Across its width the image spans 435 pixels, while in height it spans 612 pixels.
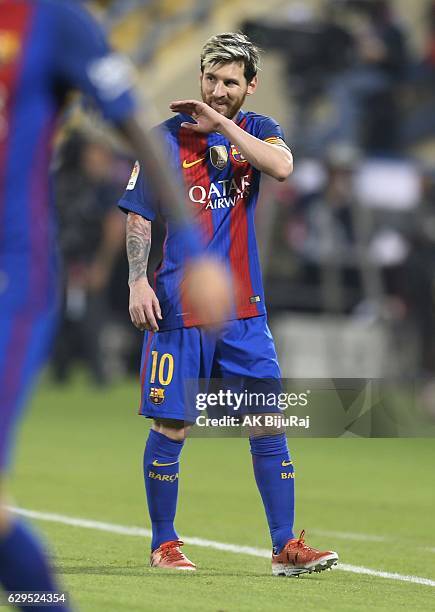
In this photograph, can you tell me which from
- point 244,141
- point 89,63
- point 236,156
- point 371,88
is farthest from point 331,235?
point 89,63

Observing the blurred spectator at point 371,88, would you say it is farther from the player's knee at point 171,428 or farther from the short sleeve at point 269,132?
the player's knee at point 171,428

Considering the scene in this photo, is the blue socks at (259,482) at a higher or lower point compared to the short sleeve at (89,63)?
lower

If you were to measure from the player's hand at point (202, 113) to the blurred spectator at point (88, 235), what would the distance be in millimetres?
10706

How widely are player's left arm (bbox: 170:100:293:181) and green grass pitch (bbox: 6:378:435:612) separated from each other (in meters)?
1.64

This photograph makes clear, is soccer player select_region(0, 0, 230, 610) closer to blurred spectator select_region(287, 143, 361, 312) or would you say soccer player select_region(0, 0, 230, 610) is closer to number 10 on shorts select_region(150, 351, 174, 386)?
number 10 on shorts select_region(150, 351, 174, 386)

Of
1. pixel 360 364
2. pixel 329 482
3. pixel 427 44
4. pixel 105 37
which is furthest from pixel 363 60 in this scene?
pixel 105 37

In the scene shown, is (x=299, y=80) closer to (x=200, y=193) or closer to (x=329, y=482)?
(x=329, y=482)

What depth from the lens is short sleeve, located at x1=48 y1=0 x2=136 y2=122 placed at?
385 cm

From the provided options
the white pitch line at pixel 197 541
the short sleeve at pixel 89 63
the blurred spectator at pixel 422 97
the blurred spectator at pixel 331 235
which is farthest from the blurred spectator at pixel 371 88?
the short sleeve at pixel 89 63

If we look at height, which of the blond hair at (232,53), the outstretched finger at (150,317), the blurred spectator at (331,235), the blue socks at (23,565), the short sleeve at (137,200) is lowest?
the blue socks at (23,565)

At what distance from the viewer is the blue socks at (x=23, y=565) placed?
3707 mm

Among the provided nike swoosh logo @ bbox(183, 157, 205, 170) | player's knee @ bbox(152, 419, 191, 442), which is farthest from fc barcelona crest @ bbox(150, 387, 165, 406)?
nike swoosh logo @ bbox(183, 157, 205, 170)

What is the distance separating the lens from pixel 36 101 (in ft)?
12.6

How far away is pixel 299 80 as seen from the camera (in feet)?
62.7
